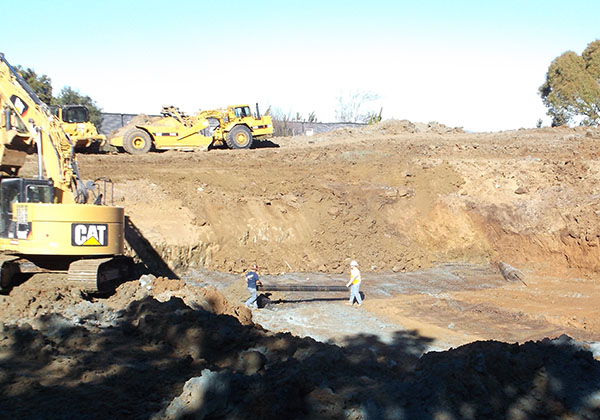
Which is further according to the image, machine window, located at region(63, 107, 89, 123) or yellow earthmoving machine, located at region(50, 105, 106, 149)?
machine window, located at region(63, 107, 89, 123)

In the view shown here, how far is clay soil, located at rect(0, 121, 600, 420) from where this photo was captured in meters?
5.23

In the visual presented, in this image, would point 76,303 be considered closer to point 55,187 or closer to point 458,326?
point 55,187

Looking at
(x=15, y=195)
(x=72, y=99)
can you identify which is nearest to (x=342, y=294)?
(x=15, y=195)

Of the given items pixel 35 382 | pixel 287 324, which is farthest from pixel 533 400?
pixel 287 324

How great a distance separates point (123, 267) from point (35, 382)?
23.3ft

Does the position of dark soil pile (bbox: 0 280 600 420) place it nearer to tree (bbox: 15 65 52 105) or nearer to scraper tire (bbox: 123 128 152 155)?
scraper tire (bbox: 123 128 152 155)

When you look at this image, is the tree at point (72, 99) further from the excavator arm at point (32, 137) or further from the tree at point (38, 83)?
the excavator arm at point (32, 137)

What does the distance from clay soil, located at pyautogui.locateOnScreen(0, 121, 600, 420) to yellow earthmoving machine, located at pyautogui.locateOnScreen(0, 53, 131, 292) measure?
522 mm

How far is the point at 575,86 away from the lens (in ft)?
118

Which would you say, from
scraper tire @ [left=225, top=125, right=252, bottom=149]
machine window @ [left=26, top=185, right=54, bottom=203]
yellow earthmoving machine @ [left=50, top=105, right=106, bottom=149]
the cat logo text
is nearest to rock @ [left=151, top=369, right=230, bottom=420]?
the cat logo text

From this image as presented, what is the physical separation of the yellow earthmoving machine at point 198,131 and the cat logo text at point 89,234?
13.5 m

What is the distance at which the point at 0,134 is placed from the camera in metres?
11.1

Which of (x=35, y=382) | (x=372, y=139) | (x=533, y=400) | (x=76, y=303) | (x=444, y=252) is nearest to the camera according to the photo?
(x=533, y=400)

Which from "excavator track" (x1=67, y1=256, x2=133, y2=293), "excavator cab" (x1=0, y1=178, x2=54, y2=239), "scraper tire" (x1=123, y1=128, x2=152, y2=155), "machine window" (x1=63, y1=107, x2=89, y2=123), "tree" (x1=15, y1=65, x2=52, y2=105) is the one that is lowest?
"excavator track" (x1=67, y1=256, x2=133, y2=293)
